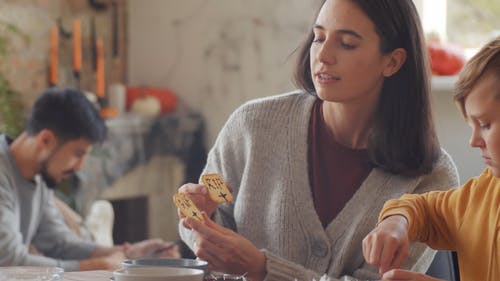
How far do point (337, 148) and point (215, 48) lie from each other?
2.71m

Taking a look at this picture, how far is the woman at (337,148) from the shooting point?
2033 mm

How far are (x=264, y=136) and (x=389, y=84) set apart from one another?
304mm

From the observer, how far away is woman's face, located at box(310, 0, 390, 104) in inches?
79.0

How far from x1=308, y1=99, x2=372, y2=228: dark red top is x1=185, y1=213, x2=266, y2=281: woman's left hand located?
28 cm

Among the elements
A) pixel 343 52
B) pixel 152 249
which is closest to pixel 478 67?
pixel 343 52

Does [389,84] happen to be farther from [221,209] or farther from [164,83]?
[164,83]

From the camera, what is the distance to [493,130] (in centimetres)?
153

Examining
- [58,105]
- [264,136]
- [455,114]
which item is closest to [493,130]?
[264,136]

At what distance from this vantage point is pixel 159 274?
1453 mm

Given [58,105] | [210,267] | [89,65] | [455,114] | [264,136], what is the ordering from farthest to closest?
1. [89,65]
2. [455,114]
3. [58,105]
4. [264,136]
5. [210,267]

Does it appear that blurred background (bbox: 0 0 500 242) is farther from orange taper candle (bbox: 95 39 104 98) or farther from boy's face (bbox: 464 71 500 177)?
boy's face (bbox: 464 71 500 177)

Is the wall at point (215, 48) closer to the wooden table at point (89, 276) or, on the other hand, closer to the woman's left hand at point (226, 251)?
the woman's left hand at point (226, 251)

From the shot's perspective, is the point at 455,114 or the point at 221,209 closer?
the point at 221,209

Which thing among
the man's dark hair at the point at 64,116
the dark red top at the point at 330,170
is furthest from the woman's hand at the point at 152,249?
the dark red top at the point at 330,170
